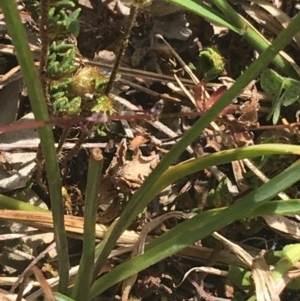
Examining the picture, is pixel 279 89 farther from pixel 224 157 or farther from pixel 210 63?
pixel 224 157

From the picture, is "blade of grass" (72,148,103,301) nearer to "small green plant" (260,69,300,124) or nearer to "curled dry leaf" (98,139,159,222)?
"curled dry leaf" (98,139,159,222)

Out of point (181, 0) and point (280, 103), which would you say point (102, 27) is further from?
point (280, 103)

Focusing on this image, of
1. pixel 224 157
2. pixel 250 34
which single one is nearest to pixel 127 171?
pixel 224 157

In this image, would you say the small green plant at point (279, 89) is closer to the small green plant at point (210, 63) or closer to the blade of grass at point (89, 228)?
the small green plant at point (210, 63)

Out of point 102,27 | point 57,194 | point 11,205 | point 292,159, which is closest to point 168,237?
point 57,194

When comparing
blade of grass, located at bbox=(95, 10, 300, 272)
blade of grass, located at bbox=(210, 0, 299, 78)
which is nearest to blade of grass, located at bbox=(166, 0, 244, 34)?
blade of grass, located at bbox=(210, 0, 299, 78)

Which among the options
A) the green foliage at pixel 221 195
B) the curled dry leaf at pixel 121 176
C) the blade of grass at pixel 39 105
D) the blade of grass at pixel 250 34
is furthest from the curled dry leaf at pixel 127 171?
the blade of grass at pixel 250 34

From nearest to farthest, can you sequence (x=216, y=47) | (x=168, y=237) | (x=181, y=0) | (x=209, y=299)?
(x=168, y=237), (x=181, y=0), (x=209, y=299), (x=216, y=47)
